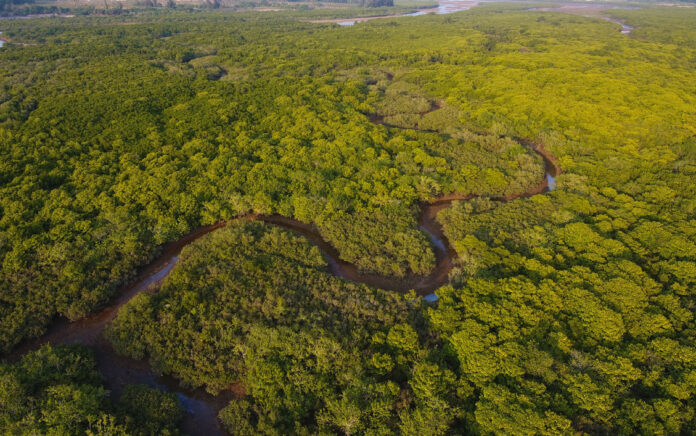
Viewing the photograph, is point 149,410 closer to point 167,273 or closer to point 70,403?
point 70,403

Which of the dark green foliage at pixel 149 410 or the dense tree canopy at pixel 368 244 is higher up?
the dense tree canopy at pixel 368 244

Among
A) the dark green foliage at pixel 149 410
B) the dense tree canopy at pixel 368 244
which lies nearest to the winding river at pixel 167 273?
the dense tree canopy at pixel 368 244

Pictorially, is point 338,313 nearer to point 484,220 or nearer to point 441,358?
point 441,358

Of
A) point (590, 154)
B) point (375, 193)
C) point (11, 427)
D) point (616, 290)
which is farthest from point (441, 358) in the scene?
point (590, 154)

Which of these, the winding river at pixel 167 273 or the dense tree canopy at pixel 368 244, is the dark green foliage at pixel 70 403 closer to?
the dense tree canopy at pixel 368 244

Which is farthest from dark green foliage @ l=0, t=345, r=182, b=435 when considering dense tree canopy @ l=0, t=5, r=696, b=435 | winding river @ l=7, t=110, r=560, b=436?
winding river @ l=7, t=110, r=560, b=436

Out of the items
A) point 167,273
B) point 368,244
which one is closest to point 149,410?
point 167,273

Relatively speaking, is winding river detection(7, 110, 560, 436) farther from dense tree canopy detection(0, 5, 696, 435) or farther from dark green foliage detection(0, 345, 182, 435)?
dark green foliage detection(0, 345, 182, 435)

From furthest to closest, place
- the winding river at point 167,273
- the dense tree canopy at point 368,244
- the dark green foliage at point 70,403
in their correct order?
the winding river at point 167,273 → the dense tree canopy at point 368,244 → the dark green foliage at point 70,403

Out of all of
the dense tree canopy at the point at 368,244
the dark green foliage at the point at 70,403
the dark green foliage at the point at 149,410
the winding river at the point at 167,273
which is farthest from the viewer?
the winding river at the point at 167,273
